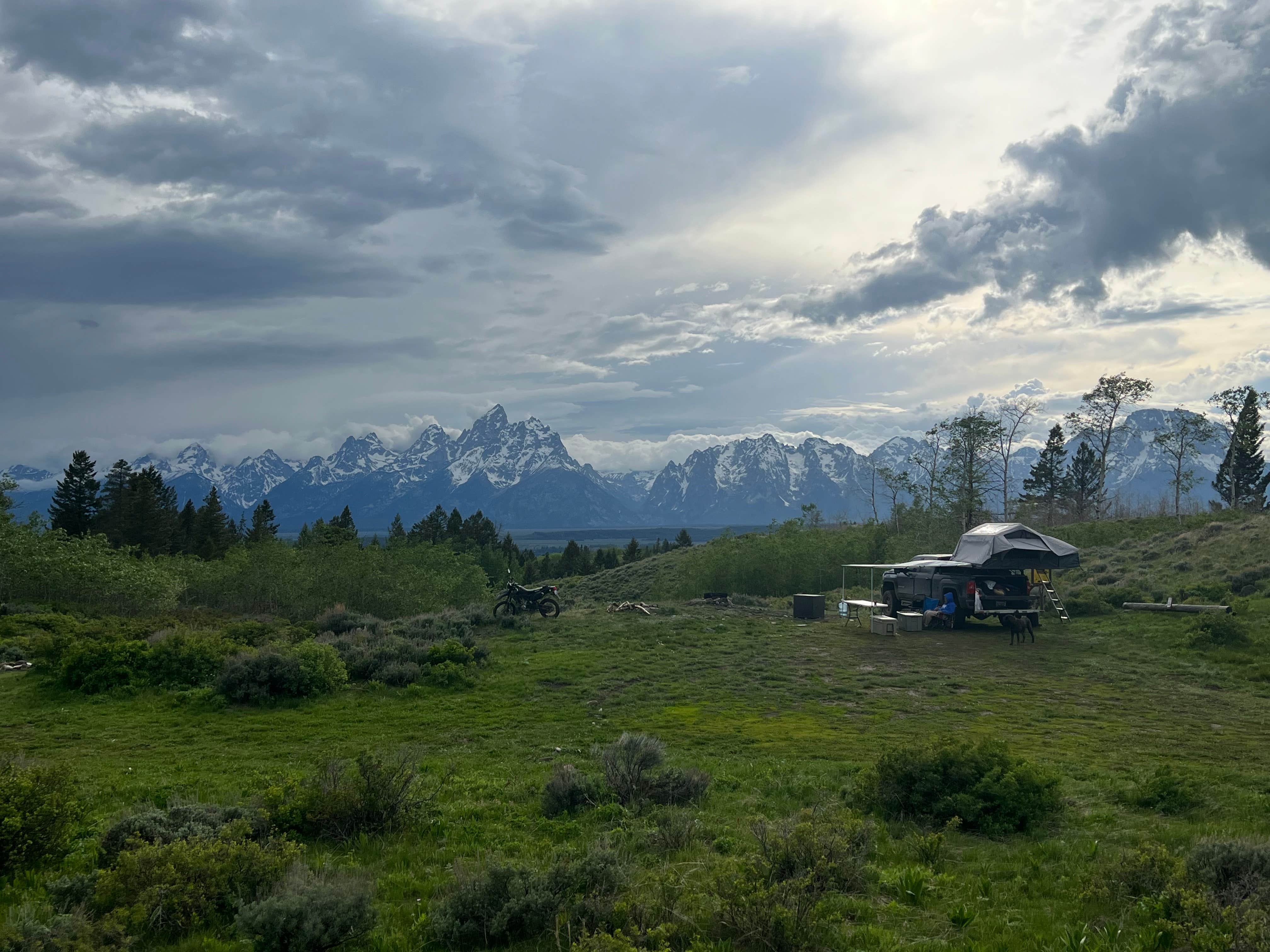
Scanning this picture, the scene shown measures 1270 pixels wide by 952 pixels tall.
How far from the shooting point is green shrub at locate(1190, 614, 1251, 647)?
20.0 metres

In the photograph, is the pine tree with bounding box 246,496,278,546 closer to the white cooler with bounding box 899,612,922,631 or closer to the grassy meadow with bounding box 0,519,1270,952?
the grassy meadow with bounding box 0,519,1270,952

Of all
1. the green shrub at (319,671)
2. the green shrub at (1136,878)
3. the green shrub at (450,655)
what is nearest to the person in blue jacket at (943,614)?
the green shrub at (450,655)

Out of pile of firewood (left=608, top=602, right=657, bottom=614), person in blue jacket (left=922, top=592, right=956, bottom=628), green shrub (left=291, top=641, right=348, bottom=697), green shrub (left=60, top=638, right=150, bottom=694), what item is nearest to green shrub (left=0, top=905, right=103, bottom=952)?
green shrub (left=291, top=641, right=348, bottom=697)

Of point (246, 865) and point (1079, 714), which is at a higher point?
point (246, 865)

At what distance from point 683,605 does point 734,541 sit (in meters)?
19.0

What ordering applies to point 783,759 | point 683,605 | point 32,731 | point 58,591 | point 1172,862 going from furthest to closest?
point 58,591
point 683,605
point 32,731
point 783,759
point 1172,862

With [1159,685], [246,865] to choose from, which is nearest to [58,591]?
[246,865]

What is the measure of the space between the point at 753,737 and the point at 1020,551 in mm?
16878

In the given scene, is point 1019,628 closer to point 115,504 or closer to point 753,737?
point 753,737

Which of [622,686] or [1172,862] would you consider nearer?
[1172,862]

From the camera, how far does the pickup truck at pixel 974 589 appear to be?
83.9 ft

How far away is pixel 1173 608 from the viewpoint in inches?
966

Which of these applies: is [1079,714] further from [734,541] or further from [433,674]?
[734,541]

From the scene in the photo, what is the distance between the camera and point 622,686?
57.0 feet
